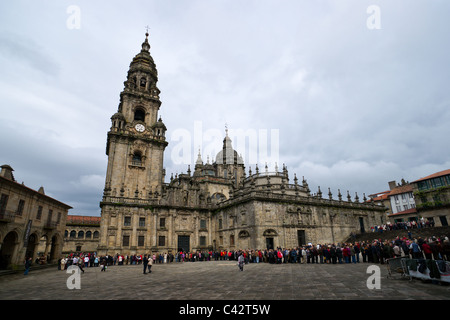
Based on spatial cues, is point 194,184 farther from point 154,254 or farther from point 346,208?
point 346,208

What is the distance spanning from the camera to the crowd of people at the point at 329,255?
14.1 meters

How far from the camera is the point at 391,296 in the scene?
7746 mm

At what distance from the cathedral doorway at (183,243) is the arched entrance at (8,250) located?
18331 millimetres

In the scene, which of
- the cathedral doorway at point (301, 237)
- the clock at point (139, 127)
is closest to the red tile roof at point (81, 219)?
the clock at point (139, 127)

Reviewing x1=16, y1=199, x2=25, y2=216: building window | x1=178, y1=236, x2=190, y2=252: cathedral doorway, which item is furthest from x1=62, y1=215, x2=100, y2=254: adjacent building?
x1=16, y1=199, x2=25, y2=216: building window

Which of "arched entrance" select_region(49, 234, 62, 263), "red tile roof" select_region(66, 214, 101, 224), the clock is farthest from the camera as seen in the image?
"red tile roof" select_region(66, 214, 101, 224)

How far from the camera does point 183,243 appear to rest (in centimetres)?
3428

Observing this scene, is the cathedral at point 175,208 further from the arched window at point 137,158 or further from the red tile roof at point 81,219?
the red tile roof at point 81,219

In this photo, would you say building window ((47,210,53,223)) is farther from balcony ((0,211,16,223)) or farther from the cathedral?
balcony ((0,211,16,223))

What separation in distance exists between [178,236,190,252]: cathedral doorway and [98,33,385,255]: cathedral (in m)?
0.15

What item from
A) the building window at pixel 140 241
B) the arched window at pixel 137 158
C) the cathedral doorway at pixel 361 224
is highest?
the arched window at pixel 137 158

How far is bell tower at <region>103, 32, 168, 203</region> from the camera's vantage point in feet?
112

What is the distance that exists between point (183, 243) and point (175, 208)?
5133 mm

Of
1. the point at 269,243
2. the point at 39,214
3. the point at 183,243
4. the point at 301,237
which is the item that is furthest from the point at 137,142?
the point at 301,237
